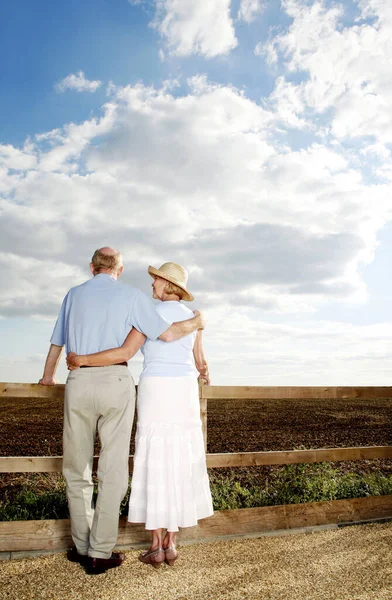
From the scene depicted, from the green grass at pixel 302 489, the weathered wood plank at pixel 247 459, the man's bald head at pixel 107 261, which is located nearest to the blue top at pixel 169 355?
the man's bald head at pixel 107 261

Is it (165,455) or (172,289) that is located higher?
(172,289)

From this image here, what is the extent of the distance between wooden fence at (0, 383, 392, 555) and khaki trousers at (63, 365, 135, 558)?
1.82 ft

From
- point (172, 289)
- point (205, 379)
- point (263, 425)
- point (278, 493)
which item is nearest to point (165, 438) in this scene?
point (205, 379)

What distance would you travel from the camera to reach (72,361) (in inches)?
147

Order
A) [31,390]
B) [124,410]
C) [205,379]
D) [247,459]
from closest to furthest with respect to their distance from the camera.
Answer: [124,410], [31,390], [205,379], [247,459]

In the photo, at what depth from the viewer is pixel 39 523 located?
424 cm

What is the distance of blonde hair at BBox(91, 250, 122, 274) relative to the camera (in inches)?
155

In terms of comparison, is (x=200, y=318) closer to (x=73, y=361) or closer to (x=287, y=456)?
(x=73, y=361)

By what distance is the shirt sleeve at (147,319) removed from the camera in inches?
148

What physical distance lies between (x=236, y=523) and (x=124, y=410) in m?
1.74

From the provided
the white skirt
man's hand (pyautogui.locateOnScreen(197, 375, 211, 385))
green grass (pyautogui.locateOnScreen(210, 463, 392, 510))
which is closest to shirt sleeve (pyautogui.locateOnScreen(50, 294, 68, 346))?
the white skirt

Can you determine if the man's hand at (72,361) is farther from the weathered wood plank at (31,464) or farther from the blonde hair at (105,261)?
the weathered wood plank at (31,464)

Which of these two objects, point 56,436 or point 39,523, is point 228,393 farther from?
A: point 56,436

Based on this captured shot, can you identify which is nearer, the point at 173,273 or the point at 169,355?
the point at 169,355
